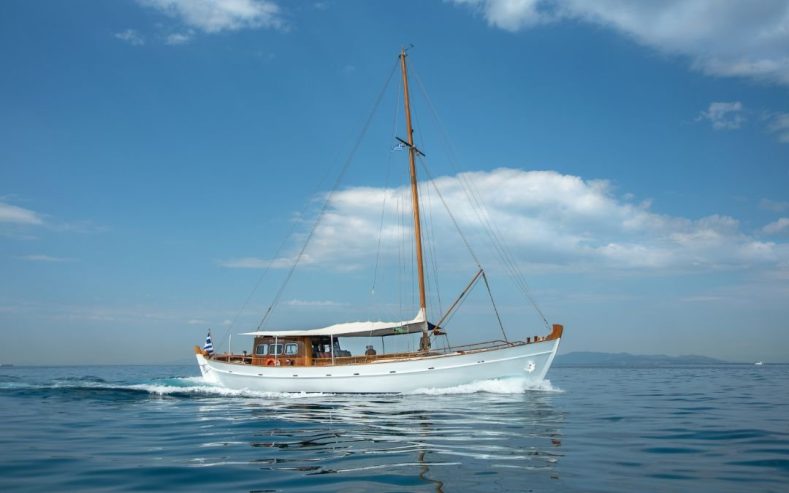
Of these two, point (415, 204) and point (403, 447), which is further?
point (415, 204)

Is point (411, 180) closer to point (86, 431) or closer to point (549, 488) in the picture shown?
point (86, 431)

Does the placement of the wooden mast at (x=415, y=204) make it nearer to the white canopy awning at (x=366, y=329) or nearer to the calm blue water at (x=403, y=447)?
the white canopy awning at (x=366, y=329)

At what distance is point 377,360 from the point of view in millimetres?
35219

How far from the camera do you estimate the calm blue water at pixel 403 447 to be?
11.0 m

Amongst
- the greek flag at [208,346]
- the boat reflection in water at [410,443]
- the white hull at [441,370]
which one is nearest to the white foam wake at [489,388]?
the white hull at [441,370]

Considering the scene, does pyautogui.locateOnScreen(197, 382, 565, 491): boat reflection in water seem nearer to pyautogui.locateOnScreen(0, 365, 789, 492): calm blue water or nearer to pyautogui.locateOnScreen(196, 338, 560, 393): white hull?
pyautogui.locateOnScreen(0, 365, 789, 492): calm blue water

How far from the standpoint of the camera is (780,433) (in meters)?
17.2

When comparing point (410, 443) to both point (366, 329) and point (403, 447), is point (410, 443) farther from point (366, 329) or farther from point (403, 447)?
point (366, 329)

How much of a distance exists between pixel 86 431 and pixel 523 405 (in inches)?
686

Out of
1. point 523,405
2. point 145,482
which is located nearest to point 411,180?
point 523,405

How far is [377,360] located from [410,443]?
1995cm

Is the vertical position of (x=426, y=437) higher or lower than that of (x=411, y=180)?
lower

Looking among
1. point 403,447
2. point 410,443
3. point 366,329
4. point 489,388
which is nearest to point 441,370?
point 489,388

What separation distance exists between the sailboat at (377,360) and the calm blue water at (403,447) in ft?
17.2
